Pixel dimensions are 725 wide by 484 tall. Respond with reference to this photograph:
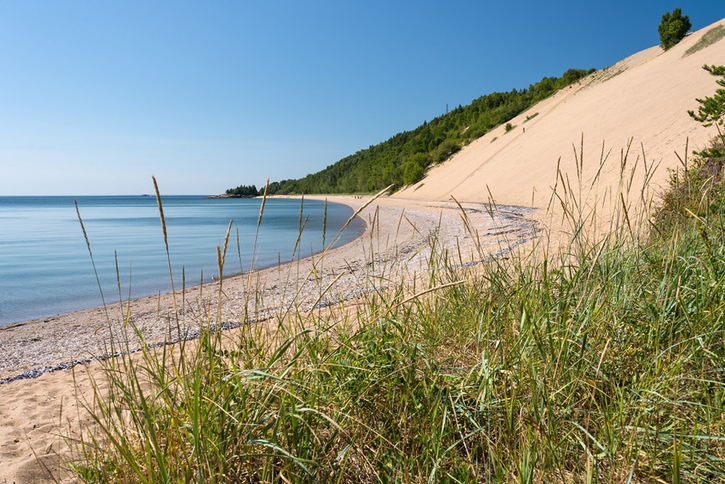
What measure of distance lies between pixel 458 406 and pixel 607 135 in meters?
25.9

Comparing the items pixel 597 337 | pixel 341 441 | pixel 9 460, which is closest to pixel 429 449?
pixel 341 441

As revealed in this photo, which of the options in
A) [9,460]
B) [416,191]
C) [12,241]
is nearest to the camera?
[9,460]

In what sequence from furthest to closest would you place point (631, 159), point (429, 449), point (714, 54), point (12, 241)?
point (714, 54), point (12, 241), point (631, 159), point (429, 449)

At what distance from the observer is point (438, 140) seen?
67.9 meters

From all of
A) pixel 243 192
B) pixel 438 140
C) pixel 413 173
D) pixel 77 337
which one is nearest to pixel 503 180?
pixel 413 173

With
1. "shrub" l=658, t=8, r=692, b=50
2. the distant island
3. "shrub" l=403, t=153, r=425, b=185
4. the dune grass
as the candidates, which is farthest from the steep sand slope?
the distant island

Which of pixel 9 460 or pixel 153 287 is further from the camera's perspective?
pixel 153 287

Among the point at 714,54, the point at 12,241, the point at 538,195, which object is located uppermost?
the point at 714,54

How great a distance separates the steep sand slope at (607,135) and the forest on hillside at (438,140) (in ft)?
31.7

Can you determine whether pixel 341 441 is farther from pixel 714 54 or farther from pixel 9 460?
pixel 714 54

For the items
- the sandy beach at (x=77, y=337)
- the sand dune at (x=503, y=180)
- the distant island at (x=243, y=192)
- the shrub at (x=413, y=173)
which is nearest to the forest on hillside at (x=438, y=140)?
the shrub at (x=413, y=173)

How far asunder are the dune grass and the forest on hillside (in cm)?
3244

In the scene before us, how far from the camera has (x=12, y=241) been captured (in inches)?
827

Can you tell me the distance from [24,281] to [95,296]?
9.82 ft
